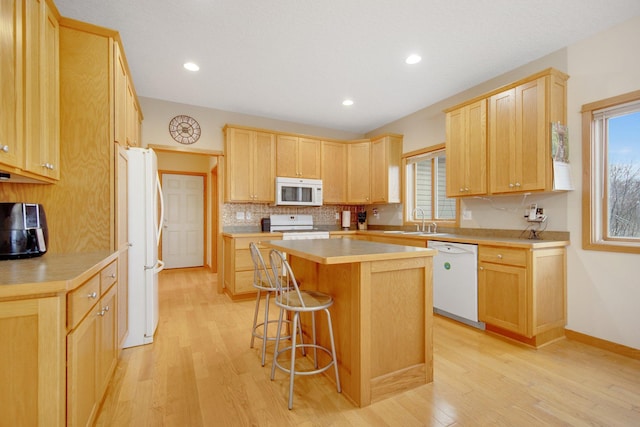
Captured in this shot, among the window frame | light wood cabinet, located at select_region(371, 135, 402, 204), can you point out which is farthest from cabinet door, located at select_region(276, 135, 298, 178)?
the window frame

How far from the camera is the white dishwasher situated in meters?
2.94

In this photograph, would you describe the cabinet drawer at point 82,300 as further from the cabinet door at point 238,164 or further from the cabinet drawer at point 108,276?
the cabinet door at point 238,164

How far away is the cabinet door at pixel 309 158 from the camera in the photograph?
4.80 m

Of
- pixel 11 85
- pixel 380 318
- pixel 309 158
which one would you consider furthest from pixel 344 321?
pixel 309 158

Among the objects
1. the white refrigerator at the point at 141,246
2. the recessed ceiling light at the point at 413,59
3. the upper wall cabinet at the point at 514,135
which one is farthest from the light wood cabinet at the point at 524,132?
the white refrigerator at the point at 141,246

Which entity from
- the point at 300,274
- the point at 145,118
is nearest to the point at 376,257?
the point at 300,274

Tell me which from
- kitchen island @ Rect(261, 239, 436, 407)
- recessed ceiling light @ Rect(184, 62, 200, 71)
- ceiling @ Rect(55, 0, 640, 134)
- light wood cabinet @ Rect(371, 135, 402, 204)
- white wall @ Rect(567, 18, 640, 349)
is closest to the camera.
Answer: kitchen island @ Rect(261, 239, 436, 407)

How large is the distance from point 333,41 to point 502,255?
2464mm

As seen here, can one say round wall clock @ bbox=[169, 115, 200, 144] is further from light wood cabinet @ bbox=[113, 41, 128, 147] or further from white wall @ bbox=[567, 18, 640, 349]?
white wall @ bbox=[567, 18, 640, 349]

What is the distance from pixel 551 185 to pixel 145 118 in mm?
4676

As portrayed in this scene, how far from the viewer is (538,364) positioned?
2.24 meters

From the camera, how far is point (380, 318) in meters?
1.81

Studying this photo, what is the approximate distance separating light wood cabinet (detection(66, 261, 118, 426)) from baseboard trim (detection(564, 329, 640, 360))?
3619mm

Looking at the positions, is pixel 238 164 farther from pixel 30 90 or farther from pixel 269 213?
pixel 30 90
